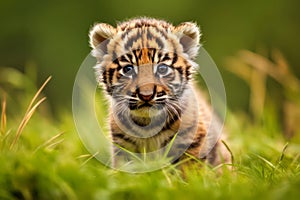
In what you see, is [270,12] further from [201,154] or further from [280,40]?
[201,154]

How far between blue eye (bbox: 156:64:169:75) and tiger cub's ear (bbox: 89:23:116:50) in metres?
0.58

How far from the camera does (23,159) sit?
15.1ft

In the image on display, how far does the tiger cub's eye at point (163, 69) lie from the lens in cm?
560

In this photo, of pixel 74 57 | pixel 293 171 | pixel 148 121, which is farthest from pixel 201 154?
pixel 74 57

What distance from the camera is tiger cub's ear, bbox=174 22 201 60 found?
235 inches

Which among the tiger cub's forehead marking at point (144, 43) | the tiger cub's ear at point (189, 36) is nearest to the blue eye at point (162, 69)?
the tiger cub's forehead marking at point (144, 43)

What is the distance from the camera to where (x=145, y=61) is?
218 inches

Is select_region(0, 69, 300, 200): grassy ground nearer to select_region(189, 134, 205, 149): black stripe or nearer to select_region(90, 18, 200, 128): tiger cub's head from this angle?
select_region(189, 134, 205, 149): black stripe

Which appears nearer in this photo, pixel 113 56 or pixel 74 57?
pixel 113 56

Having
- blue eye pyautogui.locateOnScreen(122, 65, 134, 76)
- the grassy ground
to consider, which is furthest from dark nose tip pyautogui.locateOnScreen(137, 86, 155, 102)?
the grassy ground

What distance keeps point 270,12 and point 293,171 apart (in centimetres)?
1066

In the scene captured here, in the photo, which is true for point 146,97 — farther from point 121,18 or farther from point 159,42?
point 121,18

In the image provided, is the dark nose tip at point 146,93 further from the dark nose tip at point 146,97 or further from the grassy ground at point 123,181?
the grassy ground at point 123,181

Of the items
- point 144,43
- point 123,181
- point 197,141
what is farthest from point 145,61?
point 123,181
